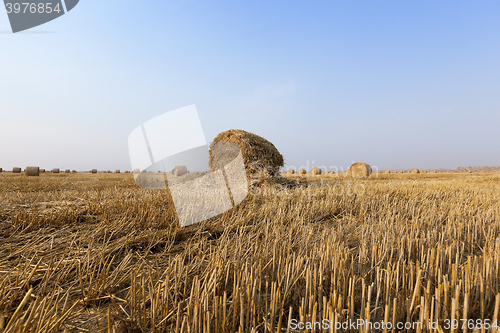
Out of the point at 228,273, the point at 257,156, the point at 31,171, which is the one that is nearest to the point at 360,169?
the point at 257,156

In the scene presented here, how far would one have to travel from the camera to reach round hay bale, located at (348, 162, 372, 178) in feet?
51.8

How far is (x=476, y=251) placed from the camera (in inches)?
97.3

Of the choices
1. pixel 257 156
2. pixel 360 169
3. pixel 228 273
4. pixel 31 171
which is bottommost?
pixel 228 273

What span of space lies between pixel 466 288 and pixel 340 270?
25.6 inches

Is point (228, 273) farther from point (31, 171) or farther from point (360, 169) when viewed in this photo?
point (31, 171)

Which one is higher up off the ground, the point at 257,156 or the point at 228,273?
the point at 257,156

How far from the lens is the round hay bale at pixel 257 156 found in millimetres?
7227

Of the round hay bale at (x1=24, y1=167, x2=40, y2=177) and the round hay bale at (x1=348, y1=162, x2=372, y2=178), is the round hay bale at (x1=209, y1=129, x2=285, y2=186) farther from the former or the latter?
the round hay bale at (x1=24, y1=167, x2=40, y2=177)

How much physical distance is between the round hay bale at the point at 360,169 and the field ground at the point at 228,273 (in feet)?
40.1

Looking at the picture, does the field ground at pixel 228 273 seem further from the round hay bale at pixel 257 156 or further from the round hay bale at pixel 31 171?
the round hay bale at pixel 31 171

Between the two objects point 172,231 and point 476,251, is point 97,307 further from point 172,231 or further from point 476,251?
point 476,251

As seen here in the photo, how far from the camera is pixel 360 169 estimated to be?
1614cm

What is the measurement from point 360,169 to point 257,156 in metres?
11.1

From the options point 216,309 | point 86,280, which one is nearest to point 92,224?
point 86,280
